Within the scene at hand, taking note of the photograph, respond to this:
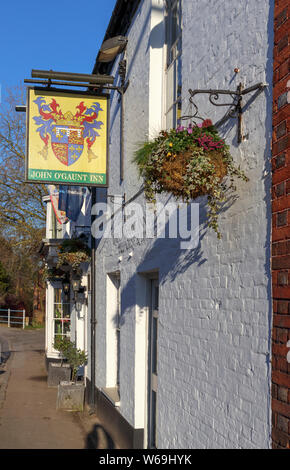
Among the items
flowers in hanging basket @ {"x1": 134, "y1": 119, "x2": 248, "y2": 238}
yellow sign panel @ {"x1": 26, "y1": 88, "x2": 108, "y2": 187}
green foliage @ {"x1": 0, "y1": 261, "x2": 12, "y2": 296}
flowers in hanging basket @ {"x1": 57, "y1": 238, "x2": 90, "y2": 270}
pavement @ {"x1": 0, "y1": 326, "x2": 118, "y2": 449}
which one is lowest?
pavement @ {"x1": 0, "y1": 326, "x2": 118, "y2": 449}

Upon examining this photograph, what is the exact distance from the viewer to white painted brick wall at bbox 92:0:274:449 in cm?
421

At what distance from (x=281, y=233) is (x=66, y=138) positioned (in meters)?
4.66

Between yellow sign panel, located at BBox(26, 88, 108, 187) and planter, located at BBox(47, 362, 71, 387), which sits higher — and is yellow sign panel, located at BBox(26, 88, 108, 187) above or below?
above

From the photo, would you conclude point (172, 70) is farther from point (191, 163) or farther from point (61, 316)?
point (61, 316)

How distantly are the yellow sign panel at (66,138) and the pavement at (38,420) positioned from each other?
13.4ft

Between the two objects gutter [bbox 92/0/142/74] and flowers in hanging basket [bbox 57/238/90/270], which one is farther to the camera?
flowers in hanging basket [bbox 57/238/90/270]

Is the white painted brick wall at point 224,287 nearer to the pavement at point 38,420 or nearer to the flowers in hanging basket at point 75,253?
the pavement at point 38,420

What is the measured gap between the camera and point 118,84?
988cm

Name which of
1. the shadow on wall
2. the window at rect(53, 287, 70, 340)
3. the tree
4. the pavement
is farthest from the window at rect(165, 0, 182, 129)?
the tree

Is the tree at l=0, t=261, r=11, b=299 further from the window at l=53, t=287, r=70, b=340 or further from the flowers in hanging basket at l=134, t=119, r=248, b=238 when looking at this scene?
the flowers in hanging basket at l=134, t=119, r=248, b=238

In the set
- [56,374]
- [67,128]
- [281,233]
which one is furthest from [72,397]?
[281,233]

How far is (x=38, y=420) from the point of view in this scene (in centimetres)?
1083
